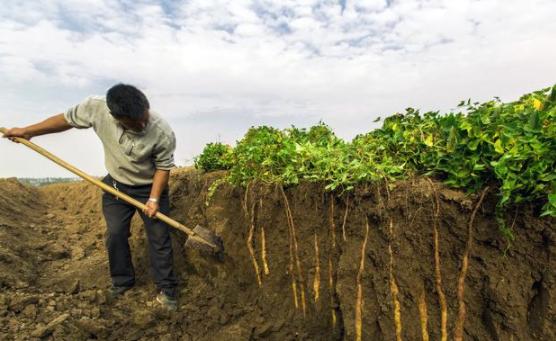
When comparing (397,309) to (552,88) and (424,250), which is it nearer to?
(424,250)

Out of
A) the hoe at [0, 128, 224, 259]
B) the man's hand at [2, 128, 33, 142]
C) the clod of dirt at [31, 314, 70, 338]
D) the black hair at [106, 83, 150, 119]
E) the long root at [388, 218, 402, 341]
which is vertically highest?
the black hair at [106, 83, 150, 119]

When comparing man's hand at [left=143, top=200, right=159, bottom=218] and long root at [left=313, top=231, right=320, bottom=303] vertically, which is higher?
man's hand at [left=143, top=200, right=159, bottom=218]

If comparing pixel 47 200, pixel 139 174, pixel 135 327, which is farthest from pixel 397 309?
pixel 47 200

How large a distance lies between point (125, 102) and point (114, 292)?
2.32 m

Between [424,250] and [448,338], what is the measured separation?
630mm

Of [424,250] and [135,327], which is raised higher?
[424,250]

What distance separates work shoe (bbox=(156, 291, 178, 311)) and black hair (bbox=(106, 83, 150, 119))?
203 cm

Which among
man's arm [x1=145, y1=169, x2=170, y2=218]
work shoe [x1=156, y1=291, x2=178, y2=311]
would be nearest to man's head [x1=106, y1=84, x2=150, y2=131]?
man's arm [x1=145, y1=169, x2=170, y2=218]

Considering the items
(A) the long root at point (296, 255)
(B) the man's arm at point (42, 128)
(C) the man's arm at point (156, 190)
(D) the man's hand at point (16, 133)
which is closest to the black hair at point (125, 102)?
(C) the man's arm at point (156, 190)

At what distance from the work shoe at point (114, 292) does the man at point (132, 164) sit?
0.01 m

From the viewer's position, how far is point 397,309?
2.98 meters

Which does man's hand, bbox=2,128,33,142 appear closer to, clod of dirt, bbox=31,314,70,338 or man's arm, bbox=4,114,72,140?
man's arm, bbox=4,114,72,140

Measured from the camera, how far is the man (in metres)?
4.18

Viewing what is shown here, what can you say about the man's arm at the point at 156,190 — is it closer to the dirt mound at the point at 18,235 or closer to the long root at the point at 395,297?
the dirt mound at the point at 18,235
